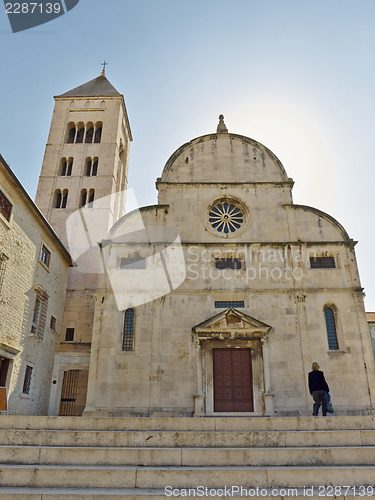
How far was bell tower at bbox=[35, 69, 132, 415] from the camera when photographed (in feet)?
69.9

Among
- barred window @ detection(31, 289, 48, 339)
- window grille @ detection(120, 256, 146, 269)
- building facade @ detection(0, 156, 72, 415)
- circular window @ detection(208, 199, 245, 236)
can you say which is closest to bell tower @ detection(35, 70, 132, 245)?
building facade @ detection(0, 156, 72, 415)

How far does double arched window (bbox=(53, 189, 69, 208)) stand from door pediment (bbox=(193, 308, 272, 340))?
1630 centimetres

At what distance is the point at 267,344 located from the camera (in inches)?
723

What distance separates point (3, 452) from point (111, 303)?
37.2 feet

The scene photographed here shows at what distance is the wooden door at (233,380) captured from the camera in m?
17.7

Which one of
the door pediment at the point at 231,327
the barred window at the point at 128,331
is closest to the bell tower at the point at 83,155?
the barred window at the point at 128,331

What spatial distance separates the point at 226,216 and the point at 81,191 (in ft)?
43.4

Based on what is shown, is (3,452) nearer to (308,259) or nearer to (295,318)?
(295,318)

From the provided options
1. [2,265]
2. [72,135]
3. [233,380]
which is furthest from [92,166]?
[233,380]

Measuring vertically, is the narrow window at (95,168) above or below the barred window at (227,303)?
above

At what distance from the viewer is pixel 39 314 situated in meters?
19.3

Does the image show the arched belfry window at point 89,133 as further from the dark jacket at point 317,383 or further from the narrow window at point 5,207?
the dark jacket at point 317,383

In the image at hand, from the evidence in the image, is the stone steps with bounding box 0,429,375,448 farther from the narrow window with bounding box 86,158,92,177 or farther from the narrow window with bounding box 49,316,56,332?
the narrow window with bounding box 86,158,92,177

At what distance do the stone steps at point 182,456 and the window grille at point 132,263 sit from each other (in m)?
12.3
